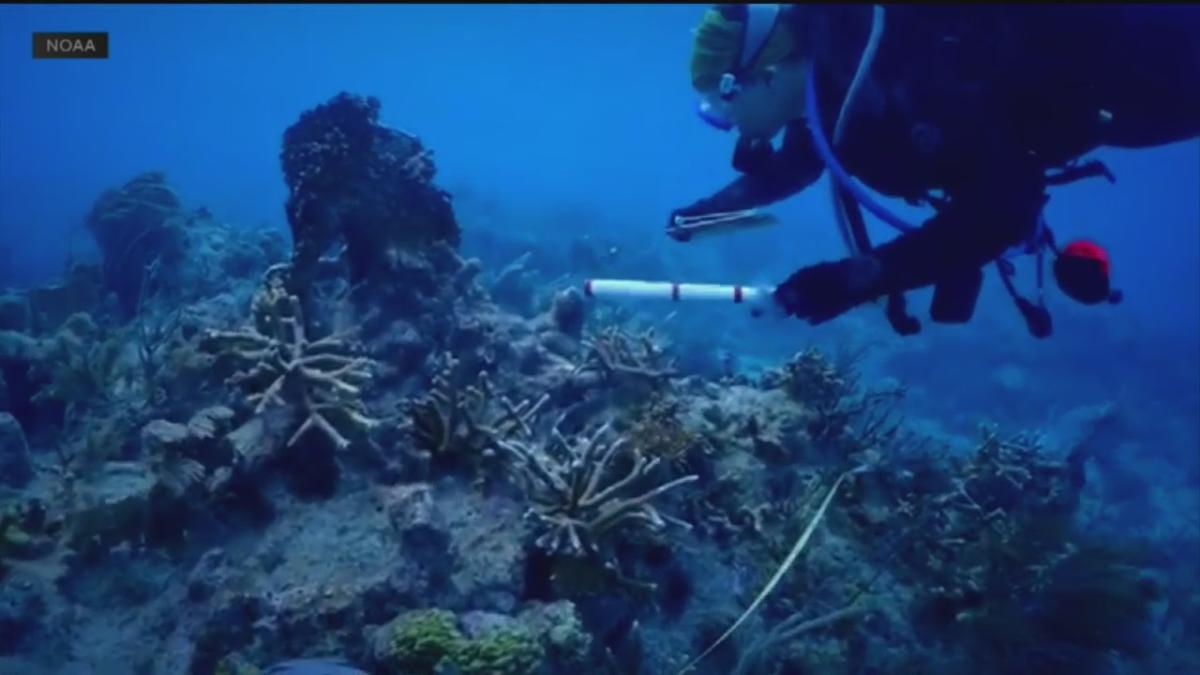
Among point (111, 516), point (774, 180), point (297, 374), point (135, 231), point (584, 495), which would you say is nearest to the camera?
point (774, 180)

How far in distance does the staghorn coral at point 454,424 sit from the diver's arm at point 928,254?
2441 millimetres

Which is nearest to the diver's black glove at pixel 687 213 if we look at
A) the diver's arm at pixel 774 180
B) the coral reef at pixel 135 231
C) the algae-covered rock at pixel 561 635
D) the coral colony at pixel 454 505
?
the diver's arm at pixel 774 180

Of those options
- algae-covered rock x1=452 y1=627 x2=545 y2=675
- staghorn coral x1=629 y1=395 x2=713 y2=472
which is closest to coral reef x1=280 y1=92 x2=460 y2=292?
staghorn coral x1=629 y1=395 x2=713 y2=472

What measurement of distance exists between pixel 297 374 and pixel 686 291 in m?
2.72

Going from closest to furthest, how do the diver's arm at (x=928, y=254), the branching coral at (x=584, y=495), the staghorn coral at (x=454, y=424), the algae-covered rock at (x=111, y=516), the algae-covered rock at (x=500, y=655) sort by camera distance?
the diver's arm at (x=928, y=254) → the algae-covered rock at (x=500, y=655) → the branching coral at (x=584, y=495) → the algae-covered rock at (x=111, y=516) → the staghorn coral at (x=454, y=424)

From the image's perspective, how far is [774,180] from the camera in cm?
463

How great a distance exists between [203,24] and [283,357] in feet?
183

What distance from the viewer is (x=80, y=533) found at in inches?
196

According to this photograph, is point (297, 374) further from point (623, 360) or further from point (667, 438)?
point (623, 360)

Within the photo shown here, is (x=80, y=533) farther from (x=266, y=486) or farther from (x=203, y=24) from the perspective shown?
(x=203, y=24)

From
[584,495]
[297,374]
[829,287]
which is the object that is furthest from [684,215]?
[297,374]

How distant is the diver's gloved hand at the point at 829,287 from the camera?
345 centimetres

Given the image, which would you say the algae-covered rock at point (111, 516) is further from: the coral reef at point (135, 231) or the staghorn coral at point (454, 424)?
the coral reef at point (135, 231)

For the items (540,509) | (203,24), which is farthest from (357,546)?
(203,24)
